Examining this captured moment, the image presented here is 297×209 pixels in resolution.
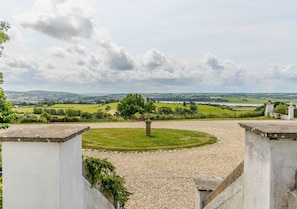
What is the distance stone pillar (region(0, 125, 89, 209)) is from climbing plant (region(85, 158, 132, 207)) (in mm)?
904

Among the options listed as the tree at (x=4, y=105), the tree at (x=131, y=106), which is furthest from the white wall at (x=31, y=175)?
the tree at (x=131, y=106)

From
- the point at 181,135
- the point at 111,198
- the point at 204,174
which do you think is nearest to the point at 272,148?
the point at 111,198

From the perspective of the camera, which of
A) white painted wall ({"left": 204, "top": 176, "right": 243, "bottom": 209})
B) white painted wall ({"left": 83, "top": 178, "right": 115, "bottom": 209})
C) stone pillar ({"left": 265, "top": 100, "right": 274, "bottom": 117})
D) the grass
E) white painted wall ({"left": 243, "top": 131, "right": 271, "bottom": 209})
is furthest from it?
stone pillar ({"left": 265, "top": 100, "right": 274, "bottom": 117})

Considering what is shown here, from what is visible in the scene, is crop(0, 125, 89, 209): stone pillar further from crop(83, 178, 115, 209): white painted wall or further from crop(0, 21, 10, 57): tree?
crop(0, 21, 10, 57): tree

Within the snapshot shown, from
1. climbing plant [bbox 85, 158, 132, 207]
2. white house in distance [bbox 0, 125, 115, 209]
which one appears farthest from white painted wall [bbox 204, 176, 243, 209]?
white house in distance [bbox 0, 125, 115, 209]

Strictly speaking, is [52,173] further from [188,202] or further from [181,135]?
[181,135]

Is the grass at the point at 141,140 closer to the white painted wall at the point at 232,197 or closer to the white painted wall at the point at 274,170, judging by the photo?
the white painted wall at the point at 232,197

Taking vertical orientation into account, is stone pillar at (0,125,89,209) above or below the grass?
above

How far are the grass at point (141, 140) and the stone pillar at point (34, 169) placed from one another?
10558 millimetres

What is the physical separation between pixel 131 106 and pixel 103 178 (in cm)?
2572

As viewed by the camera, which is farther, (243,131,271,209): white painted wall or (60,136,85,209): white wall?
(60,136,85,209): white wall

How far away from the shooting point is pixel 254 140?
7.75 feet

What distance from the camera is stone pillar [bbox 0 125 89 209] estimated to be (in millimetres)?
2283

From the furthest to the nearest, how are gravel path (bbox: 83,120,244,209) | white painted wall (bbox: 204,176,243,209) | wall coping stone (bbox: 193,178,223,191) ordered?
gravel path (bbox: 83,120,244,209) → wall coping stone (bbox: 193,178,223,191) → white painted wall (bbox: 204,176,243,209)
